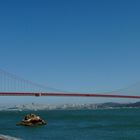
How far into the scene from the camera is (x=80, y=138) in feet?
160

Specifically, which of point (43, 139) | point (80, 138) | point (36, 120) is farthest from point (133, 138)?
point (36, 120)

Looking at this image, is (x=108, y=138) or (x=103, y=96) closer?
(x=108, y=138)

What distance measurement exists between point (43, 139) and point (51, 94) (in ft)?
71.6

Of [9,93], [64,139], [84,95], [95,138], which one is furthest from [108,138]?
[84,95]

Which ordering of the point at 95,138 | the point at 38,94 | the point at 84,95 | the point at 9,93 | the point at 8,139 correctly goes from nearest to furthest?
the point at 8,139 < the point at 95,138 < the point at 9,93 < the point at 38,94 < the point at 84,95

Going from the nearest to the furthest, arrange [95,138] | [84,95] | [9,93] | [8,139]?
[8,139], [95,138], [9,93], [84,95]

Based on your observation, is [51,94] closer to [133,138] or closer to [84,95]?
[84,95]

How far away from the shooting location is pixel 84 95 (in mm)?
74375

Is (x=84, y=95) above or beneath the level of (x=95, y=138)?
above

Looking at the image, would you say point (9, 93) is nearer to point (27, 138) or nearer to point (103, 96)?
point (27, 138)

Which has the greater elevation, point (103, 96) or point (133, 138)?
Result: point (103, 96)

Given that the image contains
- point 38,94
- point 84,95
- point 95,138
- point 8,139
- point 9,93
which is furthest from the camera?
point 84,95

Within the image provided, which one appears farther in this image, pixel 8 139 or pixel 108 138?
pixel 108 138

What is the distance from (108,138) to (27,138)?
898cm
